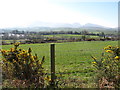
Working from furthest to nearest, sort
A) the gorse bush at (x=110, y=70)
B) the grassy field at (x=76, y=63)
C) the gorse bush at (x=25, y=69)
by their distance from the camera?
1. the grassy field at (x=76, y=63)
2. the gorse bush at (x=25, y=69)
3. the gorse bush at (x=110, y=70)

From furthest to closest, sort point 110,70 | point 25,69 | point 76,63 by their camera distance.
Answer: point 76,63 → point 25,69 → point 110,70

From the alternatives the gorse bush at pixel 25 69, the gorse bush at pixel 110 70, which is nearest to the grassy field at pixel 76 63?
the gorse bush at pixel 110 70

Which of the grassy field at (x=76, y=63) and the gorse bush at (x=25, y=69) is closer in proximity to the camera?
the gorse bush at (x=25, y=69)

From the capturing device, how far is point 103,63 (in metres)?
4.22

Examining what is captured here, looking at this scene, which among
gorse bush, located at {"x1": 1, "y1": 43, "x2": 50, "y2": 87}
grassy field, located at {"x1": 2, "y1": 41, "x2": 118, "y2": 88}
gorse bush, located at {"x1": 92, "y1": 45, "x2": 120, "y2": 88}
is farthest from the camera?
grassy field, located at {"x1": 2, "y1": 41, "x2": 118, "y2": 88}

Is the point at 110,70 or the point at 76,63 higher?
the point at 110,70

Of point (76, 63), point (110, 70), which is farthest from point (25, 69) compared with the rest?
point (76, 63)

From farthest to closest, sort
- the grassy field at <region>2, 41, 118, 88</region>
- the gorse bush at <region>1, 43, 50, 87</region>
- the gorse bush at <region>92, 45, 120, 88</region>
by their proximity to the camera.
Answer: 1. the grassy field at <region>2, 41, 118, 88</region>
2. the gorse bush at <region>1, 43, 50, 87</region>
3. the gorse bush at <region>92, 45, 120, 88</region>

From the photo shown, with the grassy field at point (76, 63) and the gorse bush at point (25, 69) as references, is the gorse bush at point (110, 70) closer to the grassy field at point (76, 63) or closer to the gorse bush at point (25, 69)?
the grassy field at point (76, 63)

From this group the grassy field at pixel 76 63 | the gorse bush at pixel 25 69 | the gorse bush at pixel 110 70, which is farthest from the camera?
the grassy field at pixel 76 63

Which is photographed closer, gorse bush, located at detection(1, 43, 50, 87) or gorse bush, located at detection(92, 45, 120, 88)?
gorse bush, located at detection(92, 45, 120, 88)

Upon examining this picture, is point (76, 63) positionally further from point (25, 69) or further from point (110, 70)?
point (25, 69)

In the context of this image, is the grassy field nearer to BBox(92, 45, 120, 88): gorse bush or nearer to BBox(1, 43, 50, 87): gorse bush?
BBox(92, 45, 120, 88): gorse bush

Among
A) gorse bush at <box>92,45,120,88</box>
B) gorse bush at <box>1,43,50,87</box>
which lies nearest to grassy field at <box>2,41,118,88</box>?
gorse bush at <box>92,45,120,88</box>
